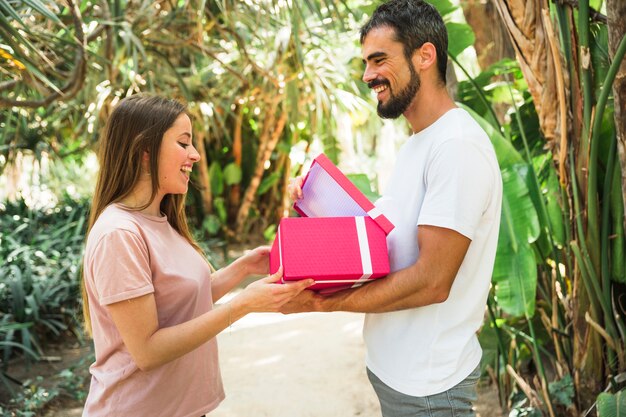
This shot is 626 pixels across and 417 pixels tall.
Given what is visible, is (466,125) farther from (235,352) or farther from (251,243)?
(251,243)

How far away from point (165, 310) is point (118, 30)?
3357 mm

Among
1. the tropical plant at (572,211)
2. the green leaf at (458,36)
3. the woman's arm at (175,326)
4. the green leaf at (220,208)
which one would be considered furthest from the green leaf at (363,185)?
the green leaf at (220,208)

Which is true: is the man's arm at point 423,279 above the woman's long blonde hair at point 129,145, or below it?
below

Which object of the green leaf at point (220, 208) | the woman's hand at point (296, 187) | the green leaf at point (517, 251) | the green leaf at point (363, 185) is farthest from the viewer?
the green leaf at point (220, 208)

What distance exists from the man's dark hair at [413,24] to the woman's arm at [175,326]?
67 centimetres

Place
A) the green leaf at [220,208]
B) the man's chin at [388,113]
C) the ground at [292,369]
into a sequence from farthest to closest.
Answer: the green leaf at [220,208] < the ground at [292,369] < the man's chin at [388,113]

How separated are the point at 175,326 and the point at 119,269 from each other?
19 centimetres

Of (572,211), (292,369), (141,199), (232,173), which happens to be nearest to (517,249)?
(572,211)

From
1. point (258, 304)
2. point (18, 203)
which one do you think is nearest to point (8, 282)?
point (18, 203)

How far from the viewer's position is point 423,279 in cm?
156

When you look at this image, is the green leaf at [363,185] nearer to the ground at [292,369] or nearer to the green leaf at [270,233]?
the ground at [292,369]

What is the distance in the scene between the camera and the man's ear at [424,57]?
171cm

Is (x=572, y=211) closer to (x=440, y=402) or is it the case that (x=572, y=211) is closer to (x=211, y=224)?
(x=440, y=402)

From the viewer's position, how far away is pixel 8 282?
4.84 metres
